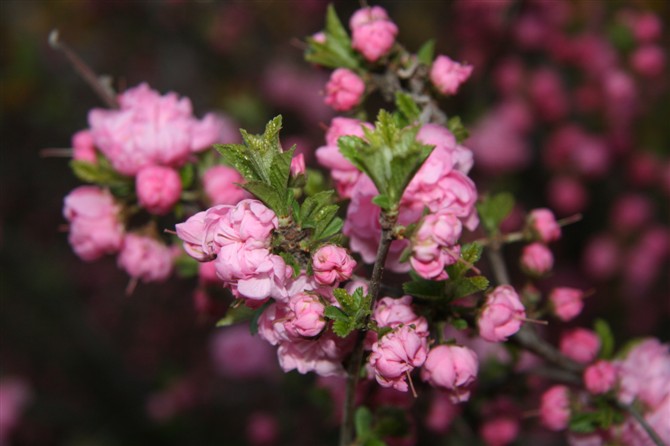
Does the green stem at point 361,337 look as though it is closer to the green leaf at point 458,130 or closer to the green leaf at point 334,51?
the green leaf at point 458,130

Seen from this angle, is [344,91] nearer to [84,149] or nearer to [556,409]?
[84,149]

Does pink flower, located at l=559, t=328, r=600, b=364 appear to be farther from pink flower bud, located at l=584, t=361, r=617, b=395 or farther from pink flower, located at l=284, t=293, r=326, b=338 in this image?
pink flower, located at l=284, t=293, r=326, b=338

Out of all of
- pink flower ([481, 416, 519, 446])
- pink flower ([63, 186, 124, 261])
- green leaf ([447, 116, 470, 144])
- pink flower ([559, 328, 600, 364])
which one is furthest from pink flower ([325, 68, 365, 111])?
pink flower ([481, 416, 519, 446])

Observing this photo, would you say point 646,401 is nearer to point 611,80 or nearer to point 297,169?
point 297,169

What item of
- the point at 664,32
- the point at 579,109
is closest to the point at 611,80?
the point at 579,109

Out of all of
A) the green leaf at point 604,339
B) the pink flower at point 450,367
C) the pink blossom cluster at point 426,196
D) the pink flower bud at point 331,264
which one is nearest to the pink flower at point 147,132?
the pink blossom cluster at point 426,196

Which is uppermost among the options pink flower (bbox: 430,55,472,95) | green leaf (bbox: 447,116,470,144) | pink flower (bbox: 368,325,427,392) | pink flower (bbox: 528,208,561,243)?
pink flower (bbox: 430,55,472,95)
